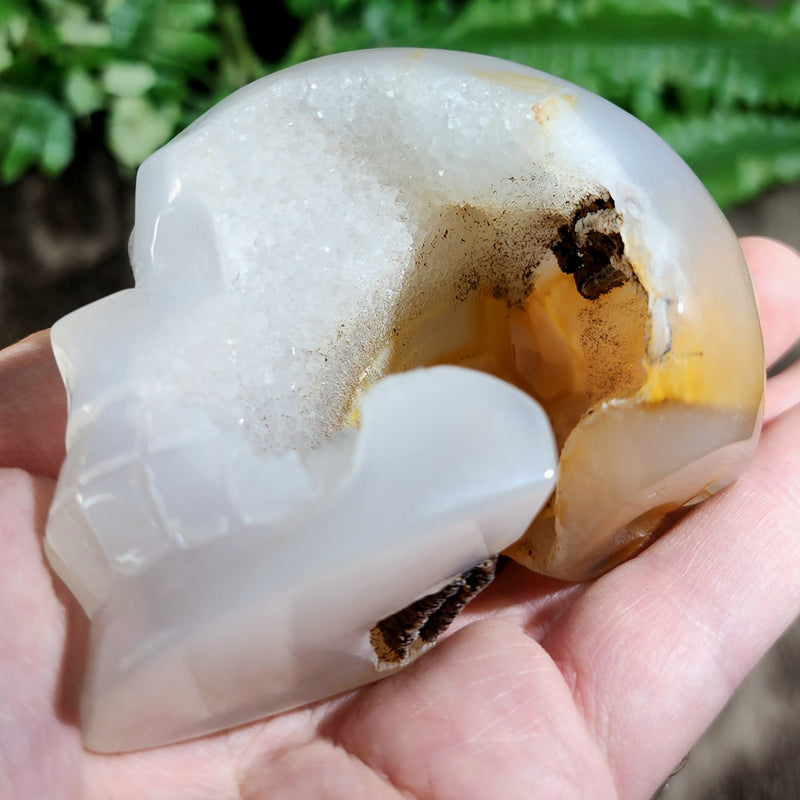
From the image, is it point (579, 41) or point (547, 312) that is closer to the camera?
point (547, 312)

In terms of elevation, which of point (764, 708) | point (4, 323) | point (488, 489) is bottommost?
point (764, 708)

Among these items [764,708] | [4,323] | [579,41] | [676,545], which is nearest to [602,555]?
[676,545]

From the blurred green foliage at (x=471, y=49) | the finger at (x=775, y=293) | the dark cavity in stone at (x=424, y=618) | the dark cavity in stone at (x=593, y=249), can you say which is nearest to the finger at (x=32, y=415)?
the dark cavity in stone at (x=424, y=618)

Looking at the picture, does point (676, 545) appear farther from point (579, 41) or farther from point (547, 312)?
point (579, 41)

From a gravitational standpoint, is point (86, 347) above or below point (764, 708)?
above

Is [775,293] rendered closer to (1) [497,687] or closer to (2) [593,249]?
(2) [593,249]

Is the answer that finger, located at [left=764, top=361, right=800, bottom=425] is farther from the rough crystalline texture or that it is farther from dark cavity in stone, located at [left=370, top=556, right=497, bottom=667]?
dark cavity in stone, located at [left=370, top=556, right=497, bottom=667]

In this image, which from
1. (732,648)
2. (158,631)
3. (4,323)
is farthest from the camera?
(4,323)

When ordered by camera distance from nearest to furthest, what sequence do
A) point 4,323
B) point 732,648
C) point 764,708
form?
point 732,648, point 764,708, point 4,323
